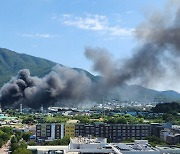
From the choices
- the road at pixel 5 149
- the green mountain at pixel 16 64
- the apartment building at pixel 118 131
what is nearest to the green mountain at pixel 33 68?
the green mountain at pixel 16 64

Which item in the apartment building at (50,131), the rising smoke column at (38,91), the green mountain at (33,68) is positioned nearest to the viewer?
the rising smoke column at (38,91)

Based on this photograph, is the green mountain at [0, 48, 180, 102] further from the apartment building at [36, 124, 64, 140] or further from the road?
the road

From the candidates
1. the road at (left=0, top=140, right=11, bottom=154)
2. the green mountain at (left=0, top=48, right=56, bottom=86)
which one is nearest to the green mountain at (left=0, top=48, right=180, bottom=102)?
the green mountain at (left=0, top=48, right=56, bottom=86)

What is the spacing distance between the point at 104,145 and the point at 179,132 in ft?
40.1

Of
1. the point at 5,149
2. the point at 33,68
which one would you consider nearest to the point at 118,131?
the point at 5,149

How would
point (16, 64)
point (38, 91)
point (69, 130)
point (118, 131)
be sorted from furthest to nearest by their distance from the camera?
point (16, 64), point (69, 130), point (118, 131), point (38, 91)

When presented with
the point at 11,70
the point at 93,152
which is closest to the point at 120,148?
the point at 93,152

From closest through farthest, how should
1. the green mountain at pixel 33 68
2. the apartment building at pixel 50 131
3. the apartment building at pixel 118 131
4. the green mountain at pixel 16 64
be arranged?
the apartment building at pixel 50 131
the apartment building at pixel 118 131
the green mountain at pixel 16 64
the green mountain at pixel 33 68

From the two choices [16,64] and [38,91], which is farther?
[16,64]

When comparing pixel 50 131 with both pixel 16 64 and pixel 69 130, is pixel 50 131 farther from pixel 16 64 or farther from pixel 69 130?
pixel 16 64

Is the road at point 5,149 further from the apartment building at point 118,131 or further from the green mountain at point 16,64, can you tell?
the green mountain at point 16,64

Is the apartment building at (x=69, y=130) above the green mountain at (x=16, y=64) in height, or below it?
below

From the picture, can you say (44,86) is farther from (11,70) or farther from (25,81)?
(11,70)

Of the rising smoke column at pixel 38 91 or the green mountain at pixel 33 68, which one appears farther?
the green mountain at pixel 33 68
